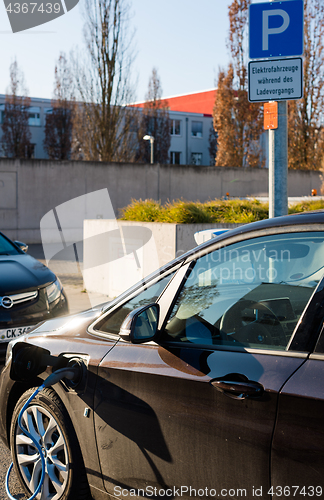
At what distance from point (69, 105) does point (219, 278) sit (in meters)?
44.3

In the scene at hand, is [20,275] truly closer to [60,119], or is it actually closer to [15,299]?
[15,299]

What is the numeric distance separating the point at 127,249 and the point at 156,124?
4091 cm

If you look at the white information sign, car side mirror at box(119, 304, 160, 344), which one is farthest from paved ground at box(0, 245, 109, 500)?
the white information sign

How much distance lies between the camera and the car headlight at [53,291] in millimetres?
5208

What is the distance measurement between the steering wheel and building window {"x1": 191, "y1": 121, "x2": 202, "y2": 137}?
51063mm

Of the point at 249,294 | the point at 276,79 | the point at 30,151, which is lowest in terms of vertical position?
the point at 249,294

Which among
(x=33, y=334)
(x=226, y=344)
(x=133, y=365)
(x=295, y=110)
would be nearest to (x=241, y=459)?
(x=226, y=344)

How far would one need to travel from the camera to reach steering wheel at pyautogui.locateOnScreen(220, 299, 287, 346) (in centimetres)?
206

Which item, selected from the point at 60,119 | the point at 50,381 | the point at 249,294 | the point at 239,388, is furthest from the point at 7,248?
the point at 60,119

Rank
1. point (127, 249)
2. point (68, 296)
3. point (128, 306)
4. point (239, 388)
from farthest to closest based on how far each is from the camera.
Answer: point (68, 296) → point (127, 249) → point (128, 306) → point (239, 388)

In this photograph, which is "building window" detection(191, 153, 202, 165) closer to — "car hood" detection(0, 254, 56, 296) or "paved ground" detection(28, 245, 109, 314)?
"paved ground" detection(28, 245, 109, 314)

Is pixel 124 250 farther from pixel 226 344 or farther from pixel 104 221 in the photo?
pixel 226 344

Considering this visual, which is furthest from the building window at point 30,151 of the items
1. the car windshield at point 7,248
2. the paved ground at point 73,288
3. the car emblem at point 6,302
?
the car emblem at point 6,302

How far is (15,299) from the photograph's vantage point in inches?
189
